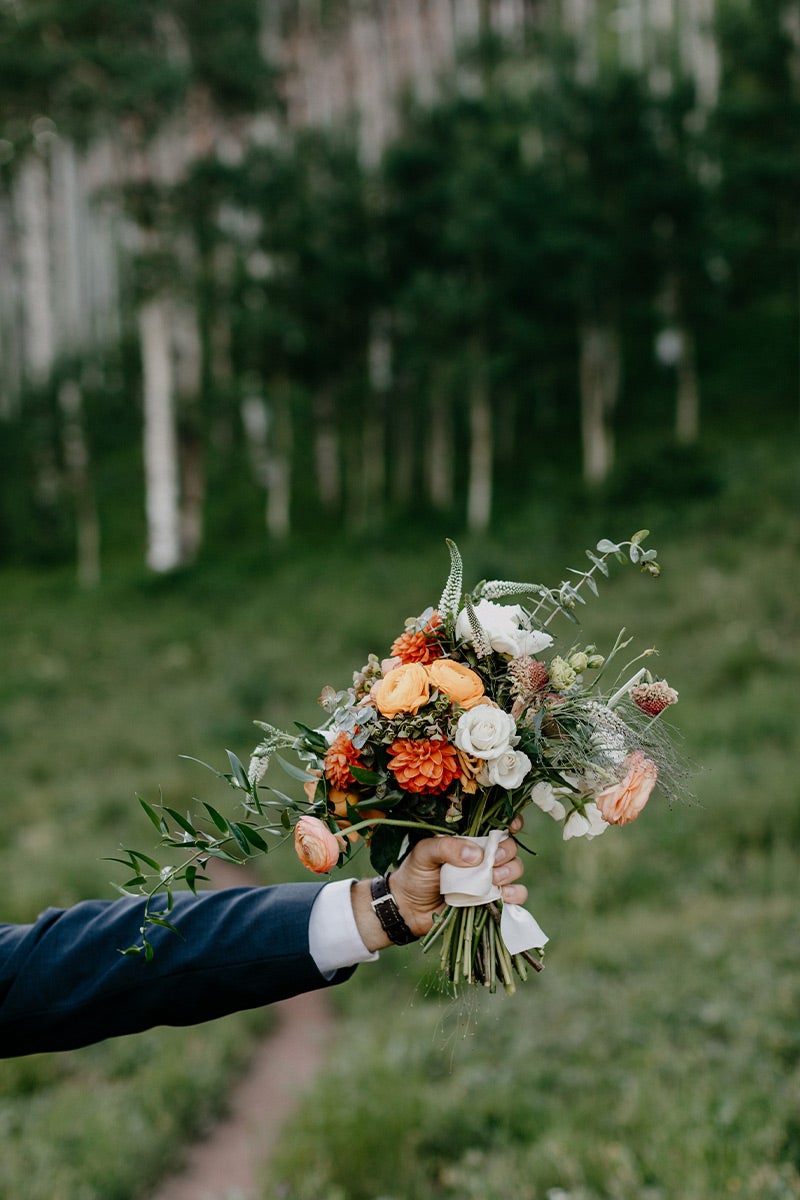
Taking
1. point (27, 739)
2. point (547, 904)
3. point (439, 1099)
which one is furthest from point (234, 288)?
point (439, 1099)

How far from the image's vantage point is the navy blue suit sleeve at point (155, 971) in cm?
245

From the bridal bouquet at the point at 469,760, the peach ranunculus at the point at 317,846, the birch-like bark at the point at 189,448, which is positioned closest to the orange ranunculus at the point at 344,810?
the bridal bouquet at the point at 469,760

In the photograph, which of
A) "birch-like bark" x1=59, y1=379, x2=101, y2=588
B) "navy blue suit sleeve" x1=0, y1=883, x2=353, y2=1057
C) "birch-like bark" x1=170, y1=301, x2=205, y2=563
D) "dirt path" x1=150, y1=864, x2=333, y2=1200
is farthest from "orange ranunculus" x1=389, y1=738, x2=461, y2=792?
"birch-like bark" x1=59, y1=379, x2=101, y2=588

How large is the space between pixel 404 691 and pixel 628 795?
531 mm

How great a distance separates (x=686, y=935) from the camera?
670cm

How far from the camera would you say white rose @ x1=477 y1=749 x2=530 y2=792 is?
2.28 metres

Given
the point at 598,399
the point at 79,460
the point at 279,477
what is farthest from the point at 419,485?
the point at 79,460

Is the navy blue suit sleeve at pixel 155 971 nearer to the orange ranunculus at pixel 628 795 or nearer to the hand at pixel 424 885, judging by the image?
the hand at pixel 424 885

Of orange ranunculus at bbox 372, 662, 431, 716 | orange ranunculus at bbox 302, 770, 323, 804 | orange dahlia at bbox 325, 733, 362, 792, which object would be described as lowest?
orange ranunculus at bbox 302, 770, 323, 804

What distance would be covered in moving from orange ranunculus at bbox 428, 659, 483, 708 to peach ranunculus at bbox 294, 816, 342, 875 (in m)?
0.41

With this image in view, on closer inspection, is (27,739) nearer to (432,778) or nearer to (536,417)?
(432,778)

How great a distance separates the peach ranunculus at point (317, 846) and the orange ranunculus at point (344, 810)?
114 mm

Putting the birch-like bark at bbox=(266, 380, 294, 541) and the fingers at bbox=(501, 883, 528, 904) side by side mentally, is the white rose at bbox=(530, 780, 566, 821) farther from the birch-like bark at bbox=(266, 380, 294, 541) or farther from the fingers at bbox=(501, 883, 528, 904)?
the birch-like bark at bbox=(266, 380, 294, 541)

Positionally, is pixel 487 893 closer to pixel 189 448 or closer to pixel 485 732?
pixel 485 732
